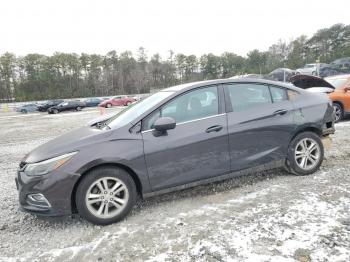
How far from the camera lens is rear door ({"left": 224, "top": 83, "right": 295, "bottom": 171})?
397 cm

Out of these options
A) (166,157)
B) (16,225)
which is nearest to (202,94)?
(166,157)

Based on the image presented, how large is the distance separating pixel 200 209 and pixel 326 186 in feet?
5.84

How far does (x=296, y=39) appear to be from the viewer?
A: 66.9m

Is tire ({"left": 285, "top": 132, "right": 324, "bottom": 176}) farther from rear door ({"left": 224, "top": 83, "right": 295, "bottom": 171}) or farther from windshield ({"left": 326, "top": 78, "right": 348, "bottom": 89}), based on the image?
windshield ({"left": 326, "top": 78, "right": 348, "bottom": 89})

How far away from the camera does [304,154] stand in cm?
447

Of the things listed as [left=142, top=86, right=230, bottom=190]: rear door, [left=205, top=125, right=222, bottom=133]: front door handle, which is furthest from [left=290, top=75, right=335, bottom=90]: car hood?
[left=205, top=125, right=222, bottom=133]: front door handle

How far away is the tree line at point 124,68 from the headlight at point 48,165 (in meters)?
64.0

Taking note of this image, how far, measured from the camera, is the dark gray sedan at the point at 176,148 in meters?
3.27

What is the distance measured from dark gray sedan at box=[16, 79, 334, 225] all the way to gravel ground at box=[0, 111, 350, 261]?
276 millimetres

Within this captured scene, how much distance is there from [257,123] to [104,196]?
223 centimetres

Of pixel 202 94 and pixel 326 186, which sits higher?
pixel 202 94

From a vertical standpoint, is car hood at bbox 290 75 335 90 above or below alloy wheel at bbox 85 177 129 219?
above

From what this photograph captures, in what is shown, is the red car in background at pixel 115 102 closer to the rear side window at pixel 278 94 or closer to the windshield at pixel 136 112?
the windshield at pixel 136 112

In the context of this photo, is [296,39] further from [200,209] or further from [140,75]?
[200,209]
